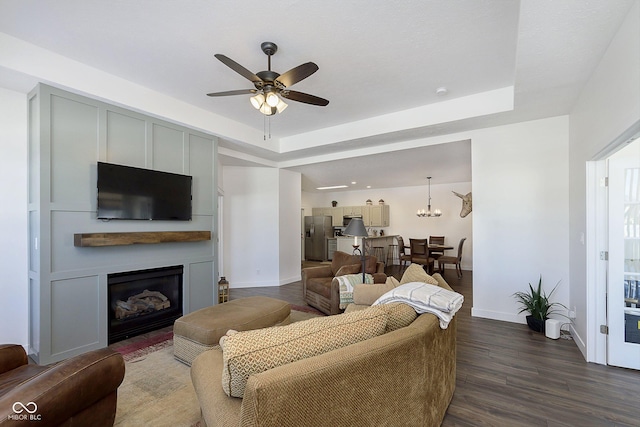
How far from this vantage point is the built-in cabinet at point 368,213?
31.6 ft

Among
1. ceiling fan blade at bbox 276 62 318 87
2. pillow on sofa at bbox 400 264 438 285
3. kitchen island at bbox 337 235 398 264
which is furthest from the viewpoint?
kitchen island at bbox 337 235 398 264

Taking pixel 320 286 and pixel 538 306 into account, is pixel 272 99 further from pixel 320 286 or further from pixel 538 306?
pixel 538 306

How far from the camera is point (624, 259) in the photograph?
8.75 ft

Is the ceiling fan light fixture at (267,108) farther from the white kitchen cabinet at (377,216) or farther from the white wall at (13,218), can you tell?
the white kitchen cabinet at (377,216)

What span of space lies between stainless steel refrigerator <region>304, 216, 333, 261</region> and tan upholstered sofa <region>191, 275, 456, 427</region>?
324 inches

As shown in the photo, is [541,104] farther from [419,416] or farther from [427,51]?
[419,416]

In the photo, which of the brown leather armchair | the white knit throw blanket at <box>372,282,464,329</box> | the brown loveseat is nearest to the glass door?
the white knit throw blanket at <box>372,282,464,329</box>

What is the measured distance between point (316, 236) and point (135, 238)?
23.4ft

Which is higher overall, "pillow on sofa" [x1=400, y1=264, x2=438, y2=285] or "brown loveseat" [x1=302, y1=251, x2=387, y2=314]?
"pillow on sofa" [x1=400, y1=264, x2=438, y2=285]

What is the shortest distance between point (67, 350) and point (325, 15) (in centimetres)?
397

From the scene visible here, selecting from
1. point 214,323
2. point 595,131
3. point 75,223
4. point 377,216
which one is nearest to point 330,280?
point 214,323

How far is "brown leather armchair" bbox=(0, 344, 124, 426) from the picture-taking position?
113cm

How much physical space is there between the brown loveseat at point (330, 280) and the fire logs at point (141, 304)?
200 centimetres

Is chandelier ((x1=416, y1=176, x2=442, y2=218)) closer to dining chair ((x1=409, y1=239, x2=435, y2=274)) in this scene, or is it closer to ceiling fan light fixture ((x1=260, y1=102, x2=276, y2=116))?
dining chair ((x1=409, y1=239, x2=435, y2=274))
